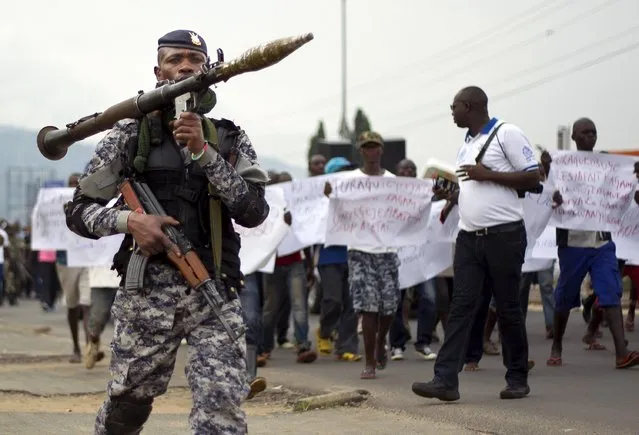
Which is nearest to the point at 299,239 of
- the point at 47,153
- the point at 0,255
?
the point at 47,153

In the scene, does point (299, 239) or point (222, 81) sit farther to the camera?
point (299, 239)

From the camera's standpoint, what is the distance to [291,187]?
1459 cm

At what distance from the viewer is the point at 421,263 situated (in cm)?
1359

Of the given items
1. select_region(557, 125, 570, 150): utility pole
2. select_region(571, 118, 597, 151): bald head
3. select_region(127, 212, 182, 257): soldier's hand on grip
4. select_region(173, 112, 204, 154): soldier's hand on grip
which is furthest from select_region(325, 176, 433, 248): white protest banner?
select_region(557, 125, 570, 150): utility pole

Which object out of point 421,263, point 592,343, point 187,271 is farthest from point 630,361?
point 187,271

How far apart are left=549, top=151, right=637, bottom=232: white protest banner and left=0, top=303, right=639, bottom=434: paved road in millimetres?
1271

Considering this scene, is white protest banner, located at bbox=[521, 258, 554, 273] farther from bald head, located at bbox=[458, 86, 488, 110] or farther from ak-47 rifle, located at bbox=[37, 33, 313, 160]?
ak-47 rifle, located at bbox=[37, 33, 313, 160]

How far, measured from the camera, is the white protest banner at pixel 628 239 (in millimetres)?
12438

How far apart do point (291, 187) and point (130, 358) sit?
893cm

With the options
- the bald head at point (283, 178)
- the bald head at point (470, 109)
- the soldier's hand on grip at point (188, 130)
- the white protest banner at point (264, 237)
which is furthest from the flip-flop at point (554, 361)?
the soldier's hand on grip at point (188, 130)

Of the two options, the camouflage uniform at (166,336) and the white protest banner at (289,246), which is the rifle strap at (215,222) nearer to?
the camouflage uniform at (166,336)

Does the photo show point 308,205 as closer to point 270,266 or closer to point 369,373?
point 270,266

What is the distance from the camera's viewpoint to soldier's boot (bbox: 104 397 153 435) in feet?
18.9

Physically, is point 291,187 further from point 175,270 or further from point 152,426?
point 175,270
